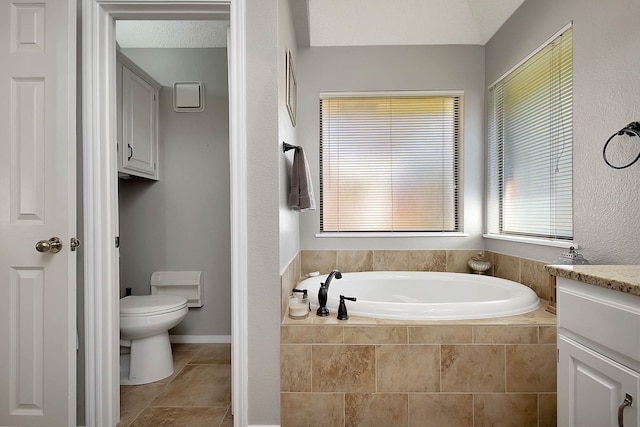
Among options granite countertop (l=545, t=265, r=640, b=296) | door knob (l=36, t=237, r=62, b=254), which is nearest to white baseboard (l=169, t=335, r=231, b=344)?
door knob (l=36, t=237, r=62, b=254)

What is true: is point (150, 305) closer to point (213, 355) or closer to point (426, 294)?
point (213, 355)

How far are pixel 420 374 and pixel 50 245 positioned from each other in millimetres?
1748

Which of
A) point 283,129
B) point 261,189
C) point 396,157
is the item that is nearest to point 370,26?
point 396,157

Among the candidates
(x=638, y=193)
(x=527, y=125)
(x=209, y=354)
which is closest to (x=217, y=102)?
(x=209, y=354)

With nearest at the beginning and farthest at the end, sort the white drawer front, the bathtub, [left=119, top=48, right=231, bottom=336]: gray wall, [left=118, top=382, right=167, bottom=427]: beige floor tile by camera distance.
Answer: the white drawer front, the bathtub, [left=118, top=382, right=167, bottom=427]: beige floor tile, [left=119, top=48, right=231, bottom=336]: gray wall

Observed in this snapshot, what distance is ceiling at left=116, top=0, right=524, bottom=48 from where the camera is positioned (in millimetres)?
2566

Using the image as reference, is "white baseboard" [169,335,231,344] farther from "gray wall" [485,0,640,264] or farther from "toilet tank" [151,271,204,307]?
"gray wall" [485,0,640,264]

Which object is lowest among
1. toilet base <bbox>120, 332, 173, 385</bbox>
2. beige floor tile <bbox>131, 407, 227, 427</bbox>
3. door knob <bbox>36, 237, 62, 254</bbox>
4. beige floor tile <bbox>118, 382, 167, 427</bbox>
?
beige floor tile <bbox>118, 382, 167, 427</bbox>

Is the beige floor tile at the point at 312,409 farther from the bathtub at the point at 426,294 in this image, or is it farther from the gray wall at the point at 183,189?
the gray wall at the point at 183,189

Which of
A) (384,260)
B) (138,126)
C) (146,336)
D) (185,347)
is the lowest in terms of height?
(185,347)

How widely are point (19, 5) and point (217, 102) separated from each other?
1443 mm

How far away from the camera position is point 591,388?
1034mm

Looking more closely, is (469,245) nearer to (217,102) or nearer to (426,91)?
(426,91)

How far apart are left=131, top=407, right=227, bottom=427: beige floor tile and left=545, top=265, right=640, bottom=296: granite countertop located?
5.61 feet
